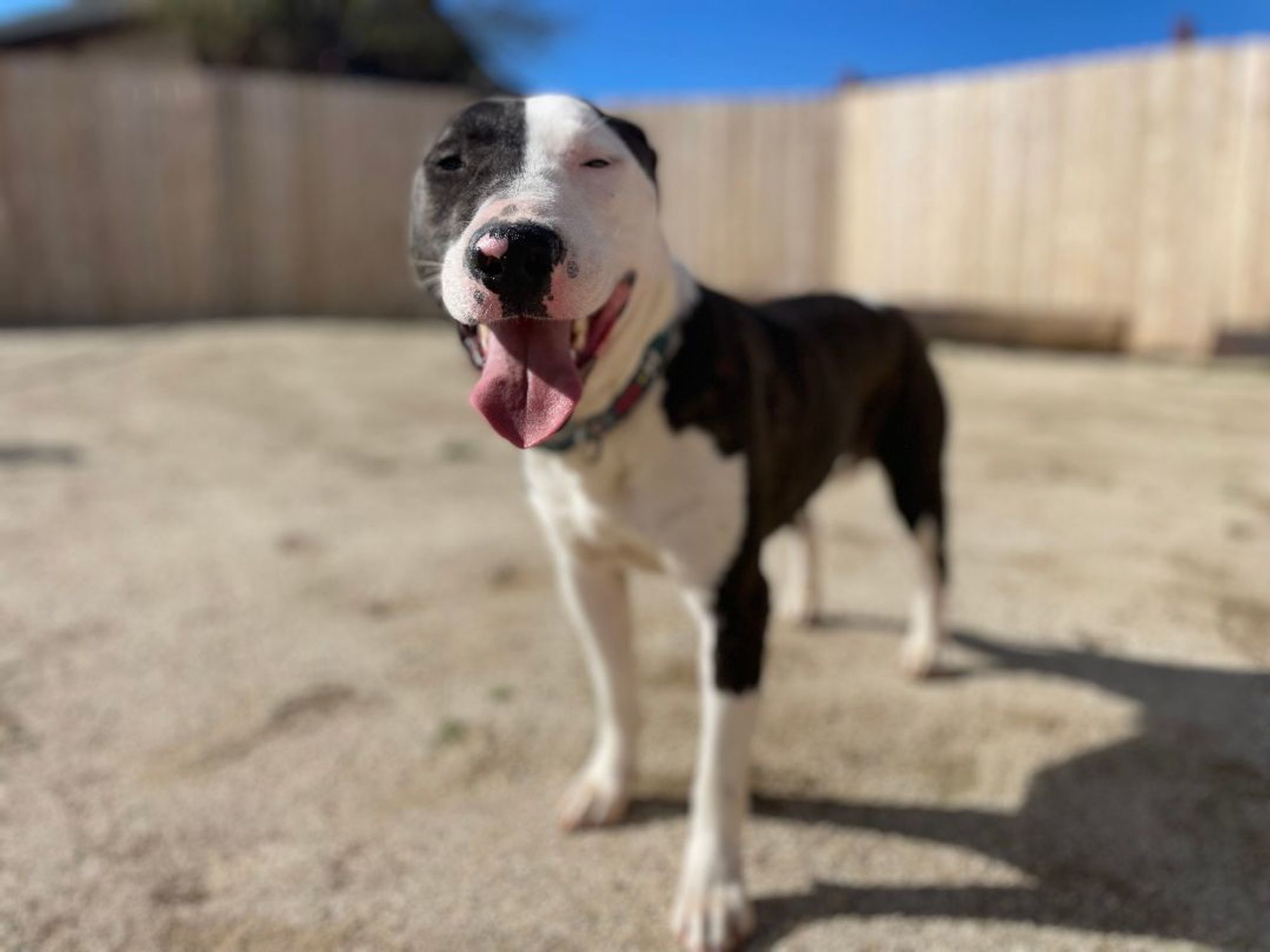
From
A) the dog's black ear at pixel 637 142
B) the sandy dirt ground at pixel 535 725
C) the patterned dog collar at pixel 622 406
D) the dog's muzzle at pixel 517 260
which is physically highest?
the dog's black ear at pixel 637 142

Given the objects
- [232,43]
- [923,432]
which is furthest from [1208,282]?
[232,43]

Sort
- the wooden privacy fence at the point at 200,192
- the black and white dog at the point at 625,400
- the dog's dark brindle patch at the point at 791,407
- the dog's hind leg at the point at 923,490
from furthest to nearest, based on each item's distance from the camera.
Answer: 1. the wooden privacy fence at the point at 200,192
2. the dog's hind leg at the point at 923,490
3. the dog's dark brindle patch at the point at 791,407
4. the black and white dog at the point at 625,400

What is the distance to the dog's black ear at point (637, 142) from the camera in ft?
6.10

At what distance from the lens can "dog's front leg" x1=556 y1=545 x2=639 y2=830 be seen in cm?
226

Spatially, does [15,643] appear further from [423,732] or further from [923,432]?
[923,432]

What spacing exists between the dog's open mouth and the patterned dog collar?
0.56 feet

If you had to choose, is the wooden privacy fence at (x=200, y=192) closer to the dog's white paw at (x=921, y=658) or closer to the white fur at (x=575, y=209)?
the dog's white paw at (x=921, y=658)

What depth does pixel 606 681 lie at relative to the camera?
2.35m

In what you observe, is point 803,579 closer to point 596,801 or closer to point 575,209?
point 596,801

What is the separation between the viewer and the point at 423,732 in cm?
261

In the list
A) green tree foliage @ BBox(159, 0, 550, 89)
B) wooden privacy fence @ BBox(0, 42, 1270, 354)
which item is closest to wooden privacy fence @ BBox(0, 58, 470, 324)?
wooden privacy fence @ BBox(0, 42, 1270, 354)

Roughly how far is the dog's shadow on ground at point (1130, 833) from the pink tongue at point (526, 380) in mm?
1100

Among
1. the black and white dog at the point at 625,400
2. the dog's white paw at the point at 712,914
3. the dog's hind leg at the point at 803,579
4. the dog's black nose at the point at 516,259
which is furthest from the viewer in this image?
the dog's hind leg at the point at 803,579

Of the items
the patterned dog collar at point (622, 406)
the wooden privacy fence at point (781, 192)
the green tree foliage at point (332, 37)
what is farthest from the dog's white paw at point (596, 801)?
the green tree foliage at point (332, 37)
